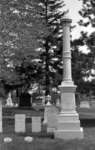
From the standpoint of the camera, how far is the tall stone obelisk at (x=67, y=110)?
45.7ft

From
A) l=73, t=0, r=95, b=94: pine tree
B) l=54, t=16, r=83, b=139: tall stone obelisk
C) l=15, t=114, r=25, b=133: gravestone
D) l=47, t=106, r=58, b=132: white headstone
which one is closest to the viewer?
l=54, t=16, r=83, b=139: tall stone obelisk

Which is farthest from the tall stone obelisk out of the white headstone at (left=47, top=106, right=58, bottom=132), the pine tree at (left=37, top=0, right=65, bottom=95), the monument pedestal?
the pine tree at (left=37, top=0, right=65, bottom=95)

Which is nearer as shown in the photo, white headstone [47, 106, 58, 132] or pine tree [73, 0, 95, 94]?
white headstone [47, 106, 58, 132]

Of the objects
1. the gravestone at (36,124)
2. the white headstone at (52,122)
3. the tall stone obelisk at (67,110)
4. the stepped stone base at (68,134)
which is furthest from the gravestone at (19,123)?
the stepped stone base at (68,134)

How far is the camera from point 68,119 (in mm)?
14211

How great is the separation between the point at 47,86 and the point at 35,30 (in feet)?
46.0

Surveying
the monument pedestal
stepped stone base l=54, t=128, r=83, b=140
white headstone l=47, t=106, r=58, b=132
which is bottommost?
white headstone l=47, t=106, r=58, b=132

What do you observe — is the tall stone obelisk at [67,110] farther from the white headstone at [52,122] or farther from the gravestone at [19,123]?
the gravestone at [19,123]

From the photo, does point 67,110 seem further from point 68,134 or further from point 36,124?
point 36,124

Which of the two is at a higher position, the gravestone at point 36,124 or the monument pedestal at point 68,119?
the monument pedestal at point 68,119

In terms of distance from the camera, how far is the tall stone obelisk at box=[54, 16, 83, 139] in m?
13.9

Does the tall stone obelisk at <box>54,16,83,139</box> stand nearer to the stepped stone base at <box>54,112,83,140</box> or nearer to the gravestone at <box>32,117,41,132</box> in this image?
the stepped stone base at <box>54,112,83,140</box>

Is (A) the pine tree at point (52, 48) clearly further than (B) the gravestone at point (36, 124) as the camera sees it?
Yes

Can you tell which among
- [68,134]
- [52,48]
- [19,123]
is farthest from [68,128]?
[52,48]
